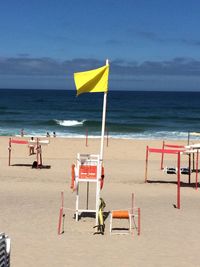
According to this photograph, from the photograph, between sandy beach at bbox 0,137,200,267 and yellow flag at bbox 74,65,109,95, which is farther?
yellow flag at bbox 74,65,109,95

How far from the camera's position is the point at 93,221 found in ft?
50.3

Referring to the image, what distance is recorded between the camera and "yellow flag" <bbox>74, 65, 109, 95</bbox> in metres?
14.2

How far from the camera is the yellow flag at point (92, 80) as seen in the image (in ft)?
46.7

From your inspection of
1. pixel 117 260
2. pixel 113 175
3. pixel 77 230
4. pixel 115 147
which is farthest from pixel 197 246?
pixel 115 147

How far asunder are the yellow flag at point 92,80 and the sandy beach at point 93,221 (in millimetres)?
3643

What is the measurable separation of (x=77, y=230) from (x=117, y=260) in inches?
102

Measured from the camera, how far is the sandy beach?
1223 centimetres

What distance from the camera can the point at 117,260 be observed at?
12.0m

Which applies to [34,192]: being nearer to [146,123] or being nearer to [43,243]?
[43,243]

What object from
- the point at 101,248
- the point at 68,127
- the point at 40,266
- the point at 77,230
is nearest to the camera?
the point at 40,266

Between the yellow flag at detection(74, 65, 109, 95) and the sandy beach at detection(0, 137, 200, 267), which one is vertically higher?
the yellow flag at detection(74, 65, 109, 95)

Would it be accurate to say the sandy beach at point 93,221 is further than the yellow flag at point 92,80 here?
No

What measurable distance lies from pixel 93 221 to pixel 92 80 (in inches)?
154

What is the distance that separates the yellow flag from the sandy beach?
3643 mm
